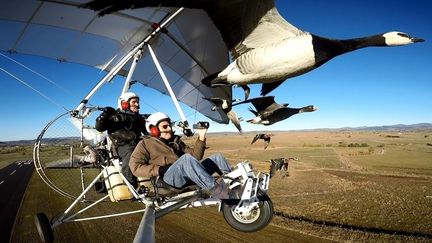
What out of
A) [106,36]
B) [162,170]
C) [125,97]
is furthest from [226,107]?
[106,36]

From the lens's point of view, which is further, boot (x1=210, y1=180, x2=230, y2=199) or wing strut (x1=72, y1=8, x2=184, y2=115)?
wing strut (x1=72, y1=8, x2=184, y2=115)

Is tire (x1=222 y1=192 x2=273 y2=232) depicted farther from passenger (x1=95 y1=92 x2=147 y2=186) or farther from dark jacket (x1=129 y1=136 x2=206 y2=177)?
passenger (x1=95 y1=92 x2=147 y2=186)

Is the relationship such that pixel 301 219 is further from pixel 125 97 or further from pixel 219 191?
pixel 219 191

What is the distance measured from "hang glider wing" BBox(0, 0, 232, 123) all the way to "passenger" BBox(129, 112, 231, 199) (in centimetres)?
201

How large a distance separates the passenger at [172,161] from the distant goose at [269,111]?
900mm

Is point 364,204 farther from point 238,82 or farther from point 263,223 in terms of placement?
point 238,82

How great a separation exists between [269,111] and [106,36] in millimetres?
4573

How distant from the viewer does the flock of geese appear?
4125 mm

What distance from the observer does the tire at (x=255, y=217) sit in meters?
5.96

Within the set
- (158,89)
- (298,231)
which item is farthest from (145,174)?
(298,231)

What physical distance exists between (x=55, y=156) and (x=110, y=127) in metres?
1.87

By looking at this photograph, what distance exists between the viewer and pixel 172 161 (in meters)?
5.74

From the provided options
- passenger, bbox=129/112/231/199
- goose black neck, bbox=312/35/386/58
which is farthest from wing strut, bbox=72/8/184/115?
goose black neck, bbox=312/35/386/58

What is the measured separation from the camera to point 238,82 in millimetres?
4922
